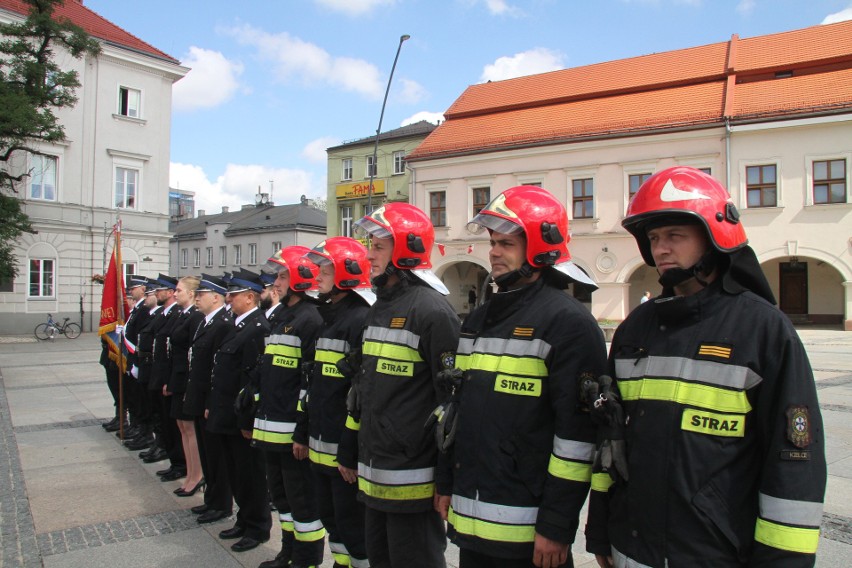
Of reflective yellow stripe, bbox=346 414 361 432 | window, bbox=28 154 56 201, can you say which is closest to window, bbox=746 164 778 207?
reflective yellow stripe, bbox=346 414 361 432

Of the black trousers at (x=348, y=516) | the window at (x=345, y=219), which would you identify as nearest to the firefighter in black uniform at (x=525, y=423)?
the black trousers at (x=348, y=516)

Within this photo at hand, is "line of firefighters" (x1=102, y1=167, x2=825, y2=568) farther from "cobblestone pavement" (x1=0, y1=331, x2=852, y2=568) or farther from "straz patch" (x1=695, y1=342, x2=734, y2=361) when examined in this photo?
"cobblestone pavement" (x1=0, y1=331, x2=852, y2=568)

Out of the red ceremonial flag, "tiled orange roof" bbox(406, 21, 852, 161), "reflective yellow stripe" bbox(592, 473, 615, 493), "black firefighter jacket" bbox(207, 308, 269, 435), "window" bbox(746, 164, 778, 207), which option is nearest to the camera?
"reflective yellow stripe" bbox(592, 473, 615, 493)

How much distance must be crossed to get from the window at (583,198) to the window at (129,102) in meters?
22.8

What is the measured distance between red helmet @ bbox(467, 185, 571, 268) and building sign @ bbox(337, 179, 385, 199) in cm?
4000

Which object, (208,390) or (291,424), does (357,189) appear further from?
(291,424)

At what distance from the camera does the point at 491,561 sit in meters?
2.79

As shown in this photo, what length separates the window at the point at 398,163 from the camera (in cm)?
4288

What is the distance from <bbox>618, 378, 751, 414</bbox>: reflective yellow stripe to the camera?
206cm

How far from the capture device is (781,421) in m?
1.99

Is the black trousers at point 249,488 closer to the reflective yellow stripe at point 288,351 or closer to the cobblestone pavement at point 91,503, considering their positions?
the cobblestone pavement at point 91,503

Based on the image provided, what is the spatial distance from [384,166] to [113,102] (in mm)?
17484

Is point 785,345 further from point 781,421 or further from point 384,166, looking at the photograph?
point 384,166

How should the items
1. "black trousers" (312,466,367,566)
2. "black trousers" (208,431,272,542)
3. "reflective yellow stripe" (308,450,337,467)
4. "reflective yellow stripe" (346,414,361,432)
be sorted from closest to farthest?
"reflective yellow stripe" (346,414,361,432), "black trousers" (312,466,367,566), "reflective yellow stripe" (308,450,337,467), "black trousers" (208,431,272,542)
